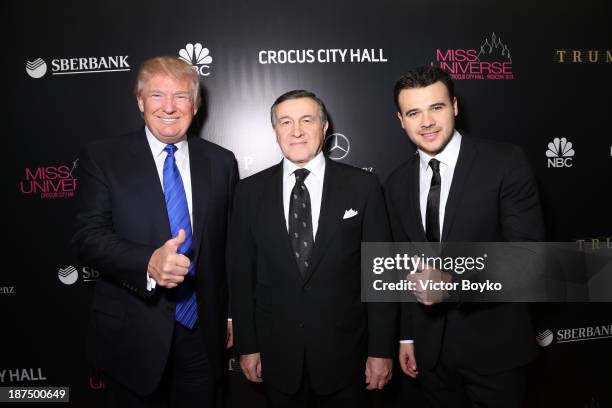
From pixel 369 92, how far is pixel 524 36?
3.41ft

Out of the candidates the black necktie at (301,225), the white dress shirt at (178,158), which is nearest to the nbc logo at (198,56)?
the white dress shirt at (178,158)

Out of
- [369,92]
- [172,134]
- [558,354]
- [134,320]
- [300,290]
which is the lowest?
[558,354]

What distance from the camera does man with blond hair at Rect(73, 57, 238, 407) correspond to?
1738mm

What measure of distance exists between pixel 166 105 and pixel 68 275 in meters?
1.43

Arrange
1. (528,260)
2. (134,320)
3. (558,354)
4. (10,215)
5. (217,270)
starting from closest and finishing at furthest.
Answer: (528,260), (134,320), (217,270), (10,215), (558,354)

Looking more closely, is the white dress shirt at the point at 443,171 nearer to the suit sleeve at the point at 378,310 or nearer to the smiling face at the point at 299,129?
the suit sleeve at the point at 378,310

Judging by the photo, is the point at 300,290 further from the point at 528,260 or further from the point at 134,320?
the point at 528,260

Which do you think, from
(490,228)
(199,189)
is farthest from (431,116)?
(199,189)

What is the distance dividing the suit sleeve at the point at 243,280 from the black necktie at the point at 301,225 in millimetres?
188

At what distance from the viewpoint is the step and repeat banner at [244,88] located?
256 cm

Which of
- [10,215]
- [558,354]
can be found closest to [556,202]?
[558,354]

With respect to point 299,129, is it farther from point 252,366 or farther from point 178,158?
point 252,366

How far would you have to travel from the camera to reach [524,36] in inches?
105

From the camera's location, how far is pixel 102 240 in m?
1.69
